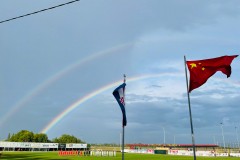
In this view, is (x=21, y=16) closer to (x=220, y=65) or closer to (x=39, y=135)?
(x=220, y=65)

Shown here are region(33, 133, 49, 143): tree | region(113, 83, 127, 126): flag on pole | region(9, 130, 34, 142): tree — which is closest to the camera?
region(113, 83, 127, 126): flag on pole

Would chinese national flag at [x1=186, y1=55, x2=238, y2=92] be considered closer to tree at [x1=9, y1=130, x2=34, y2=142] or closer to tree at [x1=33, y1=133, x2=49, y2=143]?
tree at [x1=9, y1=130, x2=34, y2=142]

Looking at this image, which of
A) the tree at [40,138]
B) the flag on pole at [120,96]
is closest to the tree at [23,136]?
the tree at [40,138]

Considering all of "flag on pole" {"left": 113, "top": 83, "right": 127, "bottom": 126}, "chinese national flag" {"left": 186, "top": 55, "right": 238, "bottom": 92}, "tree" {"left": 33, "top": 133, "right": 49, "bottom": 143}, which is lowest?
"flag on pole" {"left": 113, "top": 83, "right": 127, "bottom": 126}

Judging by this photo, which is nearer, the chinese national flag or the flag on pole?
the chinese national flag

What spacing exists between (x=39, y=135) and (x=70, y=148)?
47.4 m

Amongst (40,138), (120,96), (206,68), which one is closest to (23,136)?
(40,138)

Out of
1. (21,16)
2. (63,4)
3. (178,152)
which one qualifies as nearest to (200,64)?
(63,4)

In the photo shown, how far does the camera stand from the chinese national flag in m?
17.7

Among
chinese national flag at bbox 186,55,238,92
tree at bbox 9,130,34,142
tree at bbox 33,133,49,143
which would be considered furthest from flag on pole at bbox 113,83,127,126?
tree at bbox 33,133,49,143

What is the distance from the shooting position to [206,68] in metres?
17.8

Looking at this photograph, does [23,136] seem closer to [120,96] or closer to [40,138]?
[40,138]

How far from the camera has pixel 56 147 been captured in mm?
153125

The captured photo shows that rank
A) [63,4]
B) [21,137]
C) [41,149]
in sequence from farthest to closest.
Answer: [21,137], [41,149], [63,4]
